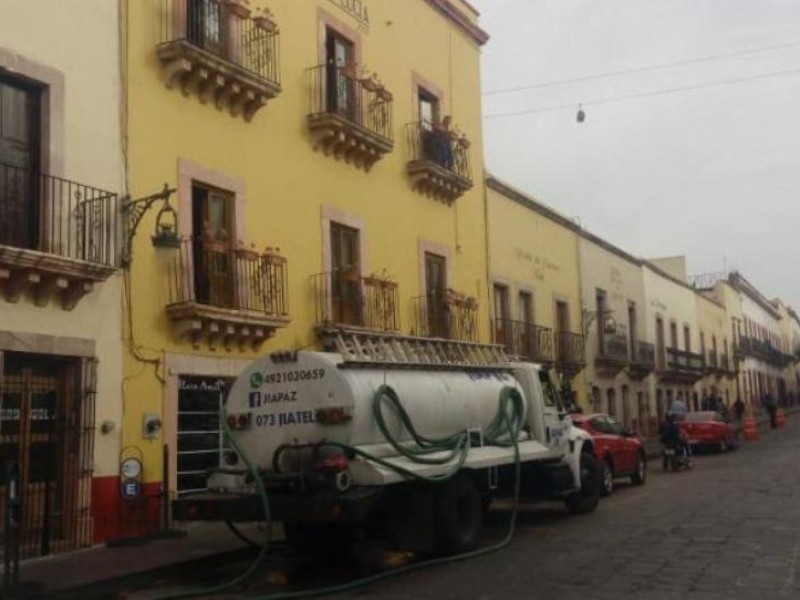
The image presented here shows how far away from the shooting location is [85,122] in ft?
41.7

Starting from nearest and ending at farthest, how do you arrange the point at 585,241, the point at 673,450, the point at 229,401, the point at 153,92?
the point at 229,401 → the point at 153,92 → the point at 673,450 → the point at 585,241

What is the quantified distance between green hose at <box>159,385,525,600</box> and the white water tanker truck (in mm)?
21

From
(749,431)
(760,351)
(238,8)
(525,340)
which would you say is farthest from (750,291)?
(238,8)

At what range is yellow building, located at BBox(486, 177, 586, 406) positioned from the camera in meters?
25.3

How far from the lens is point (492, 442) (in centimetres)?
1299

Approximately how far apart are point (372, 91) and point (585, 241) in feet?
51.3

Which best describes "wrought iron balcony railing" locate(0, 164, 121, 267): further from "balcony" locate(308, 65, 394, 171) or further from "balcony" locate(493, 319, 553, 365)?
"balcony" locate(493, 319, 553, 365)

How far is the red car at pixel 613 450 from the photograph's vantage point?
59.2 ft

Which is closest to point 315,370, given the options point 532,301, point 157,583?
point 157,583

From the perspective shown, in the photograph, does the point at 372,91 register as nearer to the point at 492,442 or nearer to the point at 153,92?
the point at 153,92

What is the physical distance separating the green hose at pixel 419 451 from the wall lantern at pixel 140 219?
2.91 meters

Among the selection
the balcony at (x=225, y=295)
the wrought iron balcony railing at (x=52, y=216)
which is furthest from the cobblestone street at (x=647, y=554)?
the wrought iron balcony railing at (x=52, y=216)

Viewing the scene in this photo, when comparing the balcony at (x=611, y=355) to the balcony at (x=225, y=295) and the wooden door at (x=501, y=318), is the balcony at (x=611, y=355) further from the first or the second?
the balcony at (x=225, y=295)

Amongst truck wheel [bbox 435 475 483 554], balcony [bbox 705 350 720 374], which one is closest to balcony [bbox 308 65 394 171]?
truck wheel [bbox 435 475 483 554]
